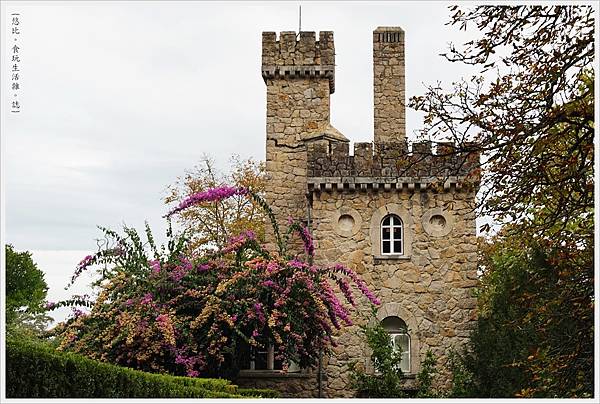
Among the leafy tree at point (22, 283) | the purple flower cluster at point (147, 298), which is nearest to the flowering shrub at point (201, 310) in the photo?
the purple flower cluster at point (147, 298)

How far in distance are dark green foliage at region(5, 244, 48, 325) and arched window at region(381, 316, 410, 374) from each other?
617 inches

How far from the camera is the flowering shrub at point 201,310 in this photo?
53.1 ft

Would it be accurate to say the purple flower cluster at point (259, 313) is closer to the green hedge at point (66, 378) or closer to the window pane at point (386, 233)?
the window pane at point (386, 233)

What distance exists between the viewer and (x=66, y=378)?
829cm

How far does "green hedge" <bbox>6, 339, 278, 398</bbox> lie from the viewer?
7.47 meters

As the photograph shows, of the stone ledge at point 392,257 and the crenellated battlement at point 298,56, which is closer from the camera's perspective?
the stone ledge at point 392,257

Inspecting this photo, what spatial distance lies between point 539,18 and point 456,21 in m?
0.96

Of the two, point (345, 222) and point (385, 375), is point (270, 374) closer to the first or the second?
point (385, 375)

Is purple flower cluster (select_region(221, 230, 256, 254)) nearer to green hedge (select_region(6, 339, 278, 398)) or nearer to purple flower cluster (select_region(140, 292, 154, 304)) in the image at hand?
purple flower cluster (select_region(140, 292, 154, 304))

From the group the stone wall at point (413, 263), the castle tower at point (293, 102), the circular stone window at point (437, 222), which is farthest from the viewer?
the castle tower at point (293, 102)

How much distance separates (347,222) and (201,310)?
15.8 ft

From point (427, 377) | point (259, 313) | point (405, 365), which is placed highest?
point (259, 313)

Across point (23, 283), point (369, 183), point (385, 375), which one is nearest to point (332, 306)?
point (385, 375)

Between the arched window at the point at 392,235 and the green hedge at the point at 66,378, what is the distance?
32.7ft
